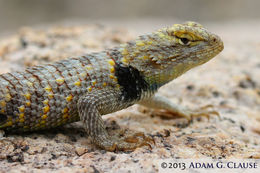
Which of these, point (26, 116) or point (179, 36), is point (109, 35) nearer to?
point (179, 36)

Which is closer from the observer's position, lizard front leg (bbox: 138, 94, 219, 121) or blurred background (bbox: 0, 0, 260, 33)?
lizard front leg (bbox: 138, 94, 219, 121)

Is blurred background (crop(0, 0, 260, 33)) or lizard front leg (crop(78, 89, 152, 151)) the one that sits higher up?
blurred background (crop(0, 0, 260, 33))

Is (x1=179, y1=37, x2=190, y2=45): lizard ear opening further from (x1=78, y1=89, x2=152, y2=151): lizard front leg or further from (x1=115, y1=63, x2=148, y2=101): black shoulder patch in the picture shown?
(x1=78, y1=89, x2=152, y2=151): lizard front leg

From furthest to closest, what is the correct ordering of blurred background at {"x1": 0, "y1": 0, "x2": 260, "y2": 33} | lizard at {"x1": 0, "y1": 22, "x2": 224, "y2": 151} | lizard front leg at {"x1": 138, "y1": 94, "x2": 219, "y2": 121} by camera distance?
blurred background at {"x1": 0, "y1": 0, "x2": 260, "y2": 33} → lizard front leg at {"x1": 138, "y1": 94, "x2": 219, "y2": 121} → lizard at {"x1": 0, "y1": 22, "x2": 224, "y2": 151}

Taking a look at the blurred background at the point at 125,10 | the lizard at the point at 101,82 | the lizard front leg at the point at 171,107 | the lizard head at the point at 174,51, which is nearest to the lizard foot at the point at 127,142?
the lizard at the point at 101,82

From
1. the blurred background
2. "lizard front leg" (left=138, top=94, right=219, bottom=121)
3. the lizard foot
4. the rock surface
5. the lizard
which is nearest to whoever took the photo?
the rock surface

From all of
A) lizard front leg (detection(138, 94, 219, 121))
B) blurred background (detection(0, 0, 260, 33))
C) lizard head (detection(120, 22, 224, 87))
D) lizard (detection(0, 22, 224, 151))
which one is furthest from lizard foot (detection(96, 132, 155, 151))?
blurred background (detection(0, 0, 260, 33))

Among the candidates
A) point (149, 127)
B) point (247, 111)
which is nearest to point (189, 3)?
point (247, 111)

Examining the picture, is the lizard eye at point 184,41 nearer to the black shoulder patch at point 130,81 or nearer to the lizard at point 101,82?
the lizard at point 101,82
